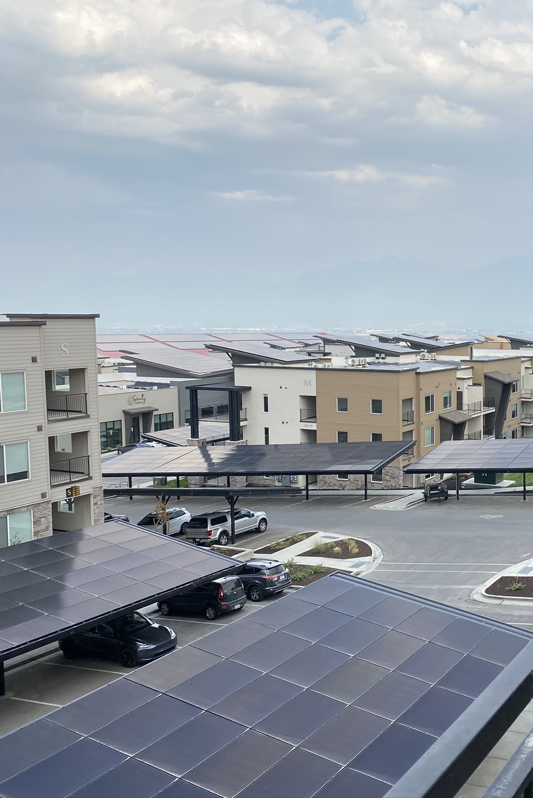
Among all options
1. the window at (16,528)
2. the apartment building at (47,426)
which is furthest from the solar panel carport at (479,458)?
the window at (16,528)

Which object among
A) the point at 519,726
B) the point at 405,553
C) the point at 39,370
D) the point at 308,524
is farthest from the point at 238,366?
the point at 519,726

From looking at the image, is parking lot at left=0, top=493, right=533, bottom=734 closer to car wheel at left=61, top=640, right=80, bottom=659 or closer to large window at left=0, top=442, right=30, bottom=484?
car wheel at left=61, top=640, right=80, bottom=659

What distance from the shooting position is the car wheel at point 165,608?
3019 centimetres

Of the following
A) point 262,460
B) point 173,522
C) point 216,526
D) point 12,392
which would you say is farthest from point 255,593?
point 262,460

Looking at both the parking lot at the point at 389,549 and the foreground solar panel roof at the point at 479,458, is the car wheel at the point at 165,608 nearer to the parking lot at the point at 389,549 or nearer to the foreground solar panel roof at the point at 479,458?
the parking lot at the point at 389,549

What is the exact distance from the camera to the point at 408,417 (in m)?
63.9

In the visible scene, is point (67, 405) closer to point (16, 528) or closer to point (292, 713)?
point (16, 528)

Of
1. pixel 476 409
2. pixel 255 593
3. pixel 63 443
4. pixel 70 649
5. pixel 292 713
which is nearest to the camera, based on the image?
pixel 292 713

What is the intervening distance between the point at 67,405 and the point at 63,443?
7.20 ft

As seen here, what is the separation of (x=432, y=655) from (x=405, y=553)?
2284cm

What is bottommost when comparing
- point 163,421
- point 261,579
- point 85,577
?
point 261,579

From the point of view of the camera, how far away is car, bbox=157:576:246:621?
95.7ft

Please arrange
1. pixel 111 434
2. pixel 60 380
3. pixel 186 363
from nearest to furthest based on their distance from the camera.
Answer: pixel 60 380 < pixel 111 434 < pixel 186 363

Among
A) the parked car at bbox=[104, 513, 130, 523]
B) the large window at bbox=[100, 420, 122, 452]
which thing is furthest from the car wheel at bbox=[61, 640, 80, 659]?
the large window at bbox=[100, 420, 122, 452]
